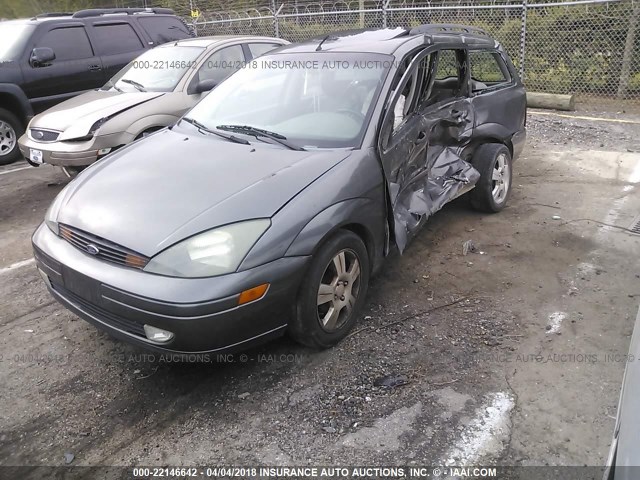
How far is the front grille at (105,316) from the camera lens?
2779mm

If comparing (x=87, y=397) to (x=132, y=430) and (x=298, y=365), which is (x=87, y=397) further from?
(x=298, y=365)

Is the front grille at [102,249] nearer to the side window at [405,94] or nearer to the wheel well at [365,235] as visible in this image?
the wheel well at [365,235]

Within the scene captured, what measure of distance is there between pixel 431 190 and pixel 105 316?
2.65m

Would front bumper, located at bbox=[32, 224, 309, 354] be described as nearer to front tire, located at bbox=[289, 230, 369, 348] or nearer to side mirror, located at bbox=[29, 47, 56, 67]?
front tire, located at bbox=[289, 230, 369, 348]

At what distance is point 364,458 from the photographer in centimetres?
254

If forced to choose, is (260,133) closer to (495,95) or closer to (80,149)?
(495,95)

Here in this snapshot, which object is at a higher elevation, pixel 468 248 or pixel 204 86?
pixel 204 86

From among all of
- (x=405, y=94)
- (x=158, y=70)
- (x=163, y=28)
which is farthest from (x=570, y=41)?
(x=405, y=94)

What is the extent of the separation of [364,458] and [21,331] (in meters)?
2.52

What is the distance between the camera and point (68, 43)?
8.30 metres

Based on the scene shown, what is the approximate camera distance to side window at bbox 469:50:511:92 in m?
5.20

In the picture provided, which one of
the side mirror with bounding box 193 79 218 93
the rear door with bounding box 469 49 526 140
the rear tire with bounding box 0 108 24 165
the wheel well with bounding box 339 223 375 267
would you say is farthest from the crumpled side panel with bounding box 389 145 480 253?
the rear tire with bounding box 0 108 24 165

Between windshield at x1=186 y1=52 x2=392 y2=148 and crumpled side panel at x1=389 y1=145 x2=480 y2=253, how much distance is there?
1.85 feet

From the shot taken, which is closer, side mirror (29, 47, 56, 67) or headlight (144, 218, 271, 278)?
headlight (144, 218, 271, 278)
